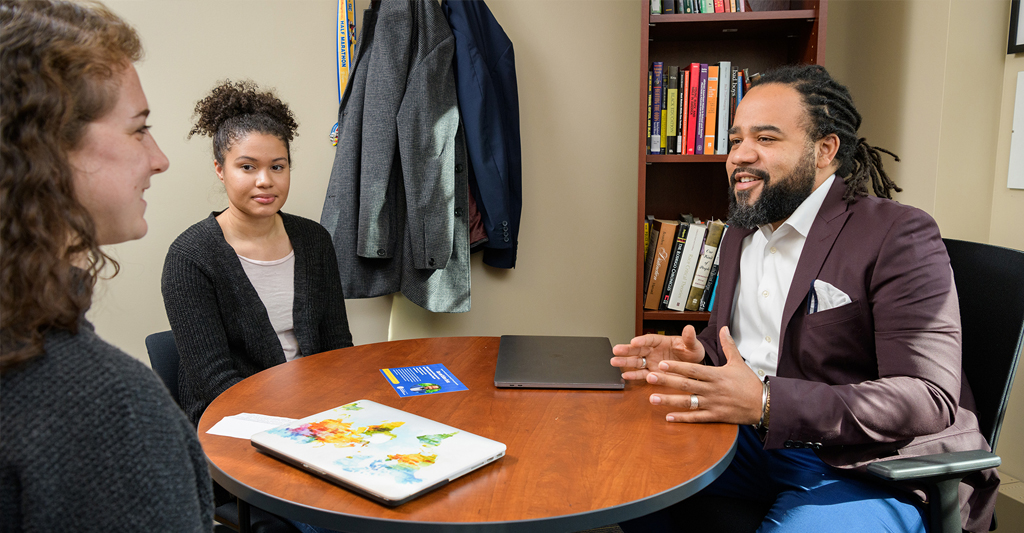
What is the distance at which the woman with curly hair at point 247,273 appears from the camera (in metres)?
1.60

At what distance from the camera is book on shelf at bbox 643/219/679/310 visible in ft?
7.76

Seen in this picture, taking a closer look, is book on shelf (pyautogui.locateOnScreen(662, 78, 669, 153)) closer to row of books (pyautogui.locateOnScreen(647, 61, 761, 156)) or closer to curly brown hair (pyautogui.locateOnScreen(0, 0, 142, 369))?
row of books (pyautogui.locateOnScreen(647, 61, 761, 156))

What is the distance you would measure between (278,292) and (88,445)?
1334 mm

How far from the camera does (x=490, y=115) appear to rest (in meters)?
2.53

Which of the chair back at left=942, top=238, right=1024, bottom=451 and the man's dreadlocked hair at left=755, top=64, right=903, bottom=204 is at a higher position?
the man's dreadlocked hair at left=755, top=64, right=903, bottom=204

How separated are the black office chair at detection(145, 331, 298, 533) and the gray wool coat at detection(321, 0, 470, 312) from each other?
0.78 meters

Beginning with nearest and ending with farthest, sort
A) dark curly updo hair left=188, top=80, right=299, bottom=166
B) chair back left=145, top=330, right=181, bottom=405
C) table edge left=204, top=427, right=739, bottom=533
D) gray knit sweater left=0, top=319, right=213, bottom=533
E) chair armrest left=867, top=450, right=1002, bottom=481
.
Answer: gray knit sweater left=0, top=319, right=213, bottom=533 < table edge left=204, top=427, right=739, bottom=533 < chair armrest left=867, top=450, right=1002, bottom=481 < chair back left=145, top=330, right=181, bottom=405 < dark curly updo hair left=188, top=80, right=299, bottom=166

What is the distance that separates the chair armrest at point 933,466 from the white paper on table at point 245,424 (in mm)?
951

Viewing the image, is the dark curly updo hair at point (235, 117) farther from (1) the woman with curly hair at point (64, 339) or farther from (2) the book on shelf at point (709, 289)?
(2) the book on shelf at point (709, 289)

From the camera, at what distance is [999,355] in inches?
49.1

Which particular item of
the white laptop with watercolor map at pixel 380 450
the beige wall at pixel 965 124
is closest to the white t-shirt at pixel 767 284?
the beige wall at pixel 965 124

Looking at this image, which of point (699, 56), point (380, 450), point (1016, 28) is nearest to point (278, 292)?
point (380, 450)

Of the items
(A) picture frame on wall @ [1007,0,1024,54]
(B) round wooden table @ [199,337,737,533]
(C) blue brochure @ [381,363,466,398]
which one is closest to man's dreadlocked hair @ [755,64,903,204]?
(A) picture frame on wall @ [1007,0,1024,54]

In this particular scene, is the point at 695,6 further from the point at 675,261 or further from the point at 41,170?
the point at 41,170
